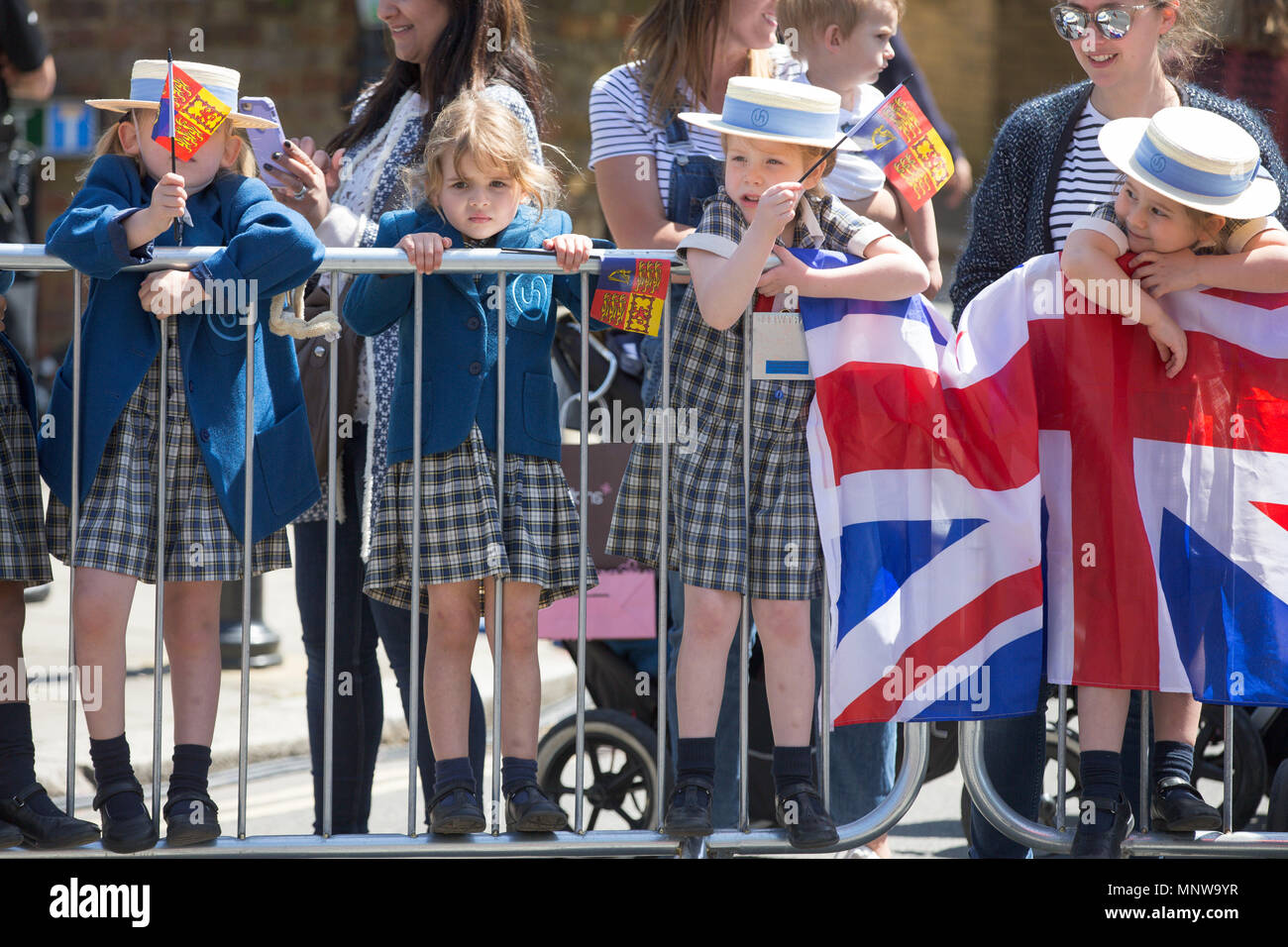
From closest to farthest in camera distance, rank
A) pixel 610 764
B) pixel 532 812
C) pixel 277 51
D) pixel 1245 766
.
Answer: pixel 532 812 → pixel 1245 766 → pixel 610 764 → pixel 277 51

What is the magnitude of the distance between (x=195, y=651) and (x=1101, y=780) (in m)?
2.13

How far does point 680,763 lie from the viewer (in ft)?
12.5

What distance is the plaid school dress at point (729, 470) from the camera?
3797 mm

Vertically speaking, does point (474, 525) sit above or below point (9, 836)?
above

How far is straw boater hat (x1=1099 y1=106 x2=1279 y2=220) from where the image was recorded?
3.65 m

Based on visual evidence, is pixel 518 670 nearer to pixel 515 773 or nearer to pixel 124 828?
pixel 515 773

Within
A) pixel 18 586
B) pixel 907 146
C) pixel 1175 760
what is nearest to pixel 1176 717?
pixel 1175 760

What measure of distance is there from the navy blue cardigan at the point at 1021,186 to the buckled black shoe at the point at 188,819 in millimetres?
2283

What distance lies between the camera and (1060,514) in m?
3.83

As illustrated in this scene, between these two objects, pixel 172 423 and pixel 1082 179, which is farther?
pixel 1082 179

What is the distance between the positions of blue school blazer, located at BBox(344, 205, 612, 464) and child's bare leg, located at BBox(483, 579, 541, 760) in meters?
0.35

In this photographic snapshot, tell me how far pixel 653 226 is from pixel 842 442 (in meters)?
0.92
